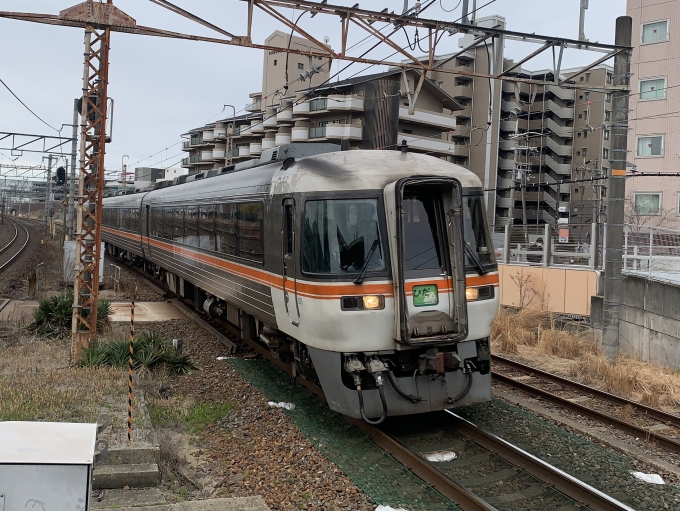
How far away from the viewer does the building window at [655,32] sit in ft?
92.8

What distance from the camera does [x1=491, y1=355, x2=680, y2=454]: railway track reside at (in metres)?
7.42

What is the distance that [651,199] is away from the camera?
2806 centimetres

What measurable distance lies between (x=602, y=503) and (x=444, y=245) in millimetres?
2996

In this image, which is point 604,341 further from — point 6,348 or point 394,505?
point 6,348

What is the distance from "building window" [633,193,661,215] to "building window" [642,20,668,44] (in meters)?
6.62

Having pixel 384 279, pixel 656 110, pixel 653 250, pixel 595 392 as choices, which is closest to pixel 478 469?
pixel 384 279

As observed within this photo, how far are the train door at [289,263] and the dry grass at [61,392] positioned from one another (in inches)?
78.7

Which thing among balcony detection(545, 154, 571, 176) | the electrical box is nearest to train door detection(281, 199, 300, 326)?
the electrical box

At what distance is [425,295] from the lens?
23.1 ft

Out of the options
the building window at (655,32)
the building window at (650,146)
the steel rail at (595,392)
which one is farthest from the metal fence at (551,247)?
the building window at (655,32)

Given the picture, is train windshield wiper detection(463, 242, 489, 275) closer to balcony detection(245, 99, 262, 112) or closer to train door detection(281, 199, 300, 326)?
train door detection(281, 199, 300, 326)

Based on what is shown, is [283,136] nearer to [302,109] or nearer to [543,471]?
[302,109]

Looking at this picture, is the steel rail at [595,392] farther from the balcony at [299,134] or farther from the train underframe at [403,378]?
the balcony at [299,134]

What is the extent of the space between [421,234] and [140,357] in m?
4.87
